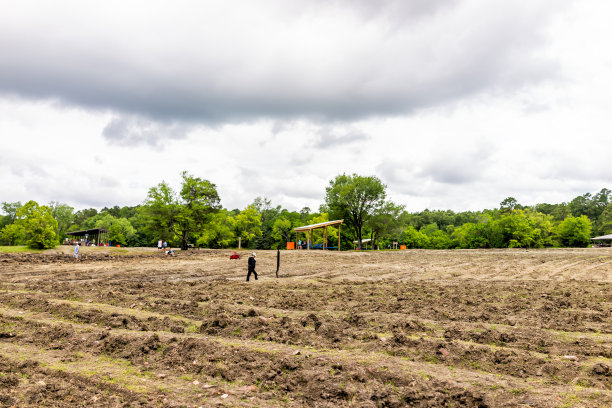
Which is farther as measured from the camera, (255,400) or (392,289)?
(392,289)

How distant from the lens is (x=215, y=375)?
6059mm

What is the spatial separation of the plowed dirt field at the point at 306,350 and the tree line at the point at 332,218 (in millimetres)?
37594

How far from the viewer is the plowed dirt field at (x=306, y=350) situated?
5293 mm

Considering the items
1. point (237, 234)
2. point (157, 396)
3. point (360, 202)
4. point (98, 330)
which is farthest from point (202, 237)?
point (157, 396)

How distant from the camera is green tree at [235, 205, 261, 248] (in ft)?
265

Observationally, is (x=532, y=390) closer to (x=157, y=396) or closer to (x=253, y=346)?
(x=253, y=346)

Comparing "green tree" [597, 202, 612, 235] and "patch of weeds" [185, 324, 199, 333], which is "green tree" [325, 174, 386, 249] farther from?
"green tree" [597, 202, 612, 235]

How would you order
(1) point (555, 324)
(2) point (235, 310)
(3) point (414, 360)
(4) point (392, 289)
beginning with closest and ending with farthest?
(3) point (414, 360), (1) point (555, 324), (2) point (235, 310), (4) point (392, 289)

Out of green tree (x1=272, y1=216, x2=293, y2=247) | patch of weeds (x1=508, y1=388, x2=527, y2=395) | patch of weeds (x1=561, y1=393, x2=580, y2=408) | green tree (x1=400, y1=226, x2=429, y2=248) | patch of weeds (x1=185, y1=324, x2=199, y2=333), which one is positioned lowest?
patch of weeds (x1=508, y1=388, x2=527, y2=395)

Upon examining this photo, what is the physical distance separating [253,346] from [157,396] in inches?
93.1

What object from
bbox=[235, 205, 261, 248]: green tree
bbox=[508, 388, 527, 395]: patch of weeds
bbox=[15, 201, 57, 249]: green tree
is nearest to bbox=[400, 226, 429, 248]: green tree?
bbox=[235, 205, 261, 248]: green tree

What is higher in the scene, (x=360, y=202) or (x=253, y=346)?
(x=360, y=202)

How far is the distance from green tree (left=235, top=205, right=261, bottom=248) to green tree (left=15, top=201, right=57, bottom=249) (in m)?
40.7

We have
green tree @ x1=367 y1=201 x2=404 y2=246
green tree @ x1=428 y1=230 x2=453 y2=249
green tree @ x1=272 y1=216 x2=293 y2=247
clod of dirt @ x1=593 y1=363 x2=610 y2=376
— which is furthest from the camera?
green tree @ x1=272 y1=216 x2=293 y2=247
